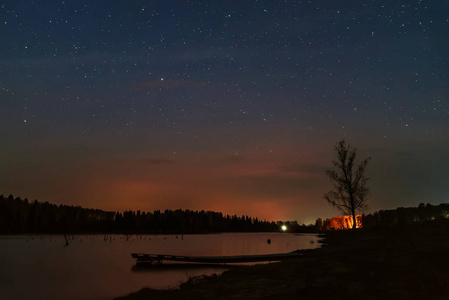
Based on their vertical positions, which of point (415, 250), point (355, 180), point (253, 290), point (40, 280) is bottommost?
point (40, 280)

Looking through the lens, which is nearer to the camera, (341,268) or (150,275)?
(341,268)

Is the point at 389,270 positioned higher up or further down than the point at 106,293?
higher up

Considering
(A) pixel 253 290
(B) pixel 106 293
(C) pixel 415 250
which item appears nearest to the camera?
(A) pixel 253 290

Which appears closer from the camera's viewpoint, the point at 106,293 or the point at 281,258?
the point at 106,293

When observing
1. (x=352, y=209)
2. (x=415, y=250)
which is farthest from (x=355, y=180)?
(x=415, y=250)

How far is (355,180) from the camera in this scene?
196 feet

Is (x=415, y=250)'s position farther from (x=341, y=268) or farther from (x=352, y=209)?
(x=352, y=209)

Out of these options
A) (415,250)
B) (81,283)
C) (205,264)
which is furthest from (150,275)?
(415,250)

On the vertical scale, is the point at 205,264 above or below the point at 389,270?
below

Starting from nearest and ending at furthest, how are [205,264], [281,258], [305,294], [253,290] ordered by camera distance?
[305,294]
[253,290]
[281,258]
[205,264]

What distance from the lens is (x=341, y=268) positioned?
22.0 meters

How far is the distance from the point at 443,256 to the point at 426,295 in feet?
26.9

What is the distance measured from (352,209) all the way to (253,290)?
149 feet

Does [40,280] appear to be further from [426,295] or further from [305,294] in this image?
[426,295]
